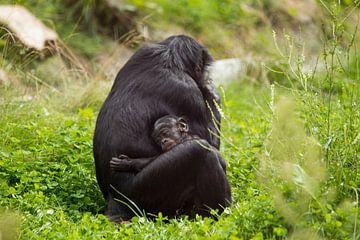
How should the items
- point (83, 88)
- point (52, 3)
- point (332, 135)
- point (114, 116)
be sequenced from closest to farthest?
1. point (332, 135)
2. point (114, 116)
3. point (83, 88)
4. point (52, 3)

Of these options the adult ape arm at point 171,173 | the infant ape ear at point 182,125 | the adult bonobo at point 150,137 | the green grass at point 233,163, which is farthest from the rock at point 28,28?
the adult ape arm at point 171,173

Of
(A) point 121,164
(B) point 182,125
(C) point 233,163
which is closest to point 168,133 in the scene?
(B) point 182,125

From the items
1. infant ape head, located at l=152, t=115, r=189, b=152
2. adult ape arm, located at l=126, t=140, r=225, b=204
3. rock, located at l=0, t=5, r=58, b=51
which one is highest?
rock, located at l=0, t=5, r=58, b=51

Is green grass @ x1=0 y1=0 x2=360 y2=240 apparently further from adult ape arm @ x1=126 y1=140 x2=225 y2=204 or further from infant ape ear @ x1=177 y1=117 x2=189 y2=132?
infant ape ear @ x1=177 y1=117 x2=189 y2=132

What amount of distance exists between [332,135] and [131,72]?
191 centimetres

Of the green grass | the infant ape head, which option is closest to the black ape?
the infant ape head

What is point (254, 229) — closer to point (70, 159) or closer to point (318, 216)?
point (318, 216)

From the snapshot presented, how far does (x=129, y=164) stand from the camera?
19.3ft

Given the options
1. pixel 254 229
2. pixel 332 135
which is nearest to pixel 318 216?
pixel 254 229

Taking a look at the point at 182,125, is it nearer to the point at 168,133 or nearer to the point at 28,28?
the point at 168,133

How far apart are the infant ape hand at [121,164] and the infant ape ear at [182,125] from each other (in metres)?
0.49

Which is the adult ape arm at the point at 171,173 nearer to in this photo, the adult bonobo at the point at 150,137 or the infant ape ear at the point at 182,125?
the adult bonobo at the point at 150,137

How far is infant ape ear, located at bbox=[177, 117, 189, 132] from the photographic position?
6.00 m

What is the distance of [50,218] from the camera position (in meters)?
5.46
